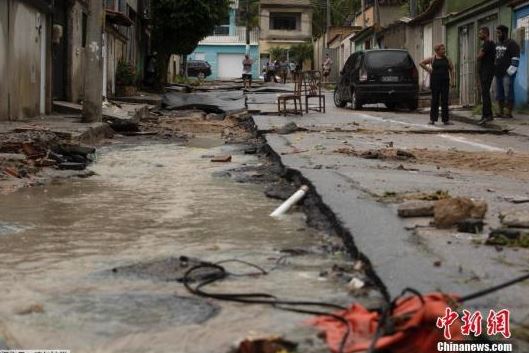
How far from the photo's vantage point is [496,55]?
50.4 feet

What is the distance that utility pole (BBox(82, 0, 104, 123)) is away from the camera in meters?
13.7

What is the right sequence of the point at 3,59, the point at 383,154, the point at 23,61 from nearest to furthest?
the point at 383,154, the point at 3,59, the point at 23,61

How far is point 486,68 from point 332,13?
2373 inches

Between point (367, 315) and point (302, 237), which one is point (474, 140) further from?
point (367, 315)

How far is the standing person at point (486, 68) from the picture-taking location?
1466 centimetres

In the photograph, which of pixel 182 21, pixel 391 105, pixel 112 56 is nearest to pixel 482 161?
pixel 391 105

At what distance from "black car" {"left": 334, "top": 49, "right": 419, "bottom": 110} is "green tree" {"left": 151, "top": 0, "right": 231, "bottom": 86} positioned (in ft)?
40.0

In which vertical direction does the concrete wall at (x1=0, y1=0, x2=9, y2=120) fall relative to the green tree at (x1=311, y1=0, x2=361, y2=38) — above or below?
below

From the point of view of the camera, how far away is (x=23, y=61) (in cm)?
1431

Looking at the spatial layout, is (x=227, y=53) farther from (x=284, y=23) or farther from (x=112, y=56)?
(x=112, y=56)

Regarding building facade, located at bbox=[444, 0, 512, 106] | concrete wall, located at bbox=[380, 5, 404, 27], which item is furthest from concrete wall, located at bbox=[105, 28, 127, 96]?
concrete wall, located at bbox=[380, 5, 404, 27]

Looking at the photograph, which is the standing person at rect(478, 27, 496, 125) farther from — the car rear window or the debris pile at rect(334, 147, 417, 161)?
the debris pile at rect(334, 147, 417, 161)

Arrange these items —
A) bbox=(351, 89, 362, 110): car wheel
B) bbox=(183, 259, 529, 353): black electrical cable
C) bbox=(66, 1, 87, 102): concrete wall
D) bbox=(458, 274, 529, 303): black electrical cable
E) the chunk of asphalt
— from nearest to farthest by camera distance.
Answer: bbox=(183, 259, 529, 353): black electrical cable, bbox=(458, 274, 529, 303): black electrical cable, the chunk of asphalt, bbox=(66, 1, 87, 102): concrete wall, bbox=(351, 89, 362, 110): car wheel

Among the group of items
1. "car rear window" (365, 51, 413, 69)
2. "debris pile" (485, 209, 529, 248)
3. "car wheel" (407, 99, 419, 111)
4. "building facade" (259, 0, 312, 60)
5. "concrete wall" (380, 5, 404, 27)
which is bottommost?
"debris pile" (485, 209, 529, 248)
